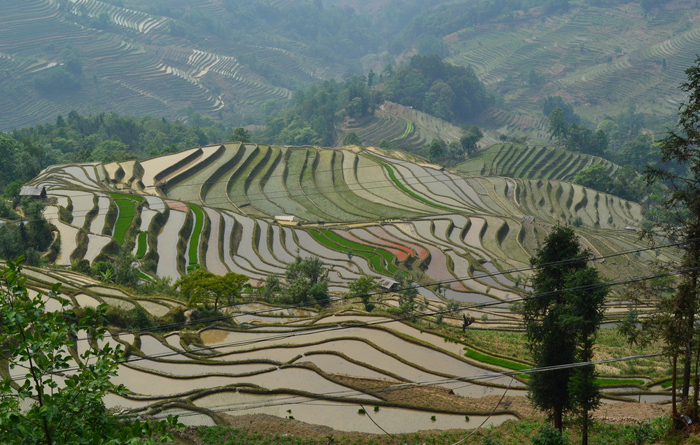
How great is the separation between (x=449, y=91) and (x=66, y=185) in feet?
315

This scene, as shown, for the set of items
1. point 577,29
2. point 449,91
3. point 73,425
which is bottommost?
point 73,425

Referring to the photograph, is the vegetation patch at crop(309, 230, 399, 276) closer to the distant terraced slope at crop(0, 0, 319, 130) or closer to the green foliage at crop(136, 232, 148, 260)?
the green foliage at crop(136, 232, 148, 260)

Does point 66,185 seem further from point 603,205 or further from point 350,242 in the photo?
point 603,205

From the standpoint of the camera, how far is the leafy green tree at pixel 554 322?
13.9 meters

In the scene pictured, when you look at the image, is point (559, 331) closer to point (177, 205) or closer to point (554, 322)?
point (554, 322)

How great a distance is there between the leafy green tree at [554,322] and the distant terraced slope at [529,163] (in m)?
68.1

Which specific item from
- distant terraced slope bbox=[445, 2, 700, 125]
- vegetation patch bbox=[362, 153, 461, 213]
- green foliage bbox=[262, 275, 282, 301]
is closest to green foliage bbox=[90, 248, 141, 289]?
green foliage bbox=[262, 275, 282, 301]

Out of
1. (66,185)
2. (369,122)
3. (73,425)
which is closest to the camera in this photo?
(73,425)

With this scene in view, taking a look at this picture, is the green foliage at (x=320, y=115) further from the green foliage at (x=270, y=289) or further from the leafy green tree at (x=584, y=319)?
the leafy green tree at (x=584, y=319)

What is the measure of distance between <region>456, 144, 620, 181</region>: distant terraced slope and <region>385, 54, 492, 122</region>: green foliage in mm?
36006

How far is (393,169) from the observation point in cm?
6444

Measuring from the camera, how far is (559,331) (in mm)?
13805

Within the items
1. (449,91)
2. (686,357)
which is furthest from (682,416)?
(449,91)

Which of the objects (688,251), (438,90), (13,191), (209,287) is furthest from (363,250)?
(438,90)
